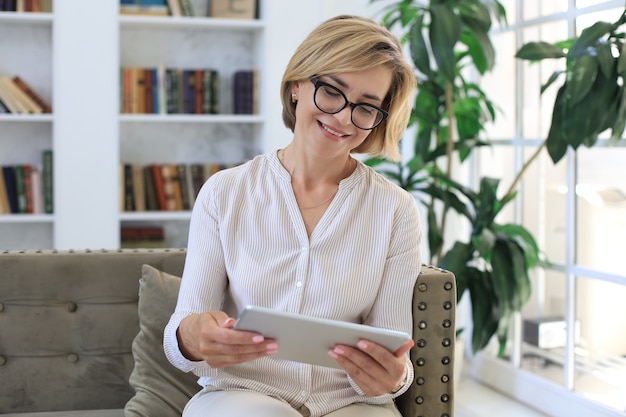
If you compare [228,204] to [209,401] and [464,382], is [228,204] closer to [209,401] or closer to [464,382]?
[209,401]

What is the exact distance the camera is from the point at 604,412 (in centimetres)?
299

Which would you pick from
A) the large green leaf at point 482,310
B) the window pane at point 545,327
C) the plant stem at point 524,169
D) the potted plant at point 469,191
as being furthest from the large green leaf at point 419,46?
the window pane at point 545,327

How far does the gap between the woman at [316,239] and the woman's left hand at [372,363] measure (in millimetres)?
65

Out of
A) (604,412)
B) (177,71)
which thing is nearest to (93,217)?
(177,71)

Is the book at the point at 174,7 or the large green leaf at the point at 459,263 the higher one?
the book at the point at 174,7

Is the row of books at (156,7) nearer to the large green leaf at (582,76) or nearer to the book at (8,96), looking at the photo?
the book at (8,96)

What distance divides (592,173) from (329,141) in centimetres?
161

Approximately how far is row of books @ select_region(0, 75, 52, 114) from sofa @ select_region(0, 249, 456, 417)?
6.93 ft

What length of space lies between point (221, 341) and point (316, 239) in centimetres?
37

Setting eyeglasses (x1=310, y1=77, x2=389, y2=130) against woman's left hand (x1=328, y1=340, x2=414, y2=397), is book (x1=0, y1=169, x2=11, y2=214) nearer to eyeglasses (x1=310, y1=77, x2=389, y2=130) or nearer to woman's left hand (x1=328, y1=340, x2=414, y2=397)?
eyeglasses (x1=310, y1=77, x2=389, y2=130)

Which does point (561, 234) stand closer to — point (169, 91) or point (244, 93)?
point (244, 93)

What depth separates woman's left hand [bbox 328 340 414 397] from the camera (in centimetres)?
149

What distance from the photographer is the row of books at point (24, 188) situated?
13.5 ft

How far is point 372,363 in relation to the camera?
153 cm
